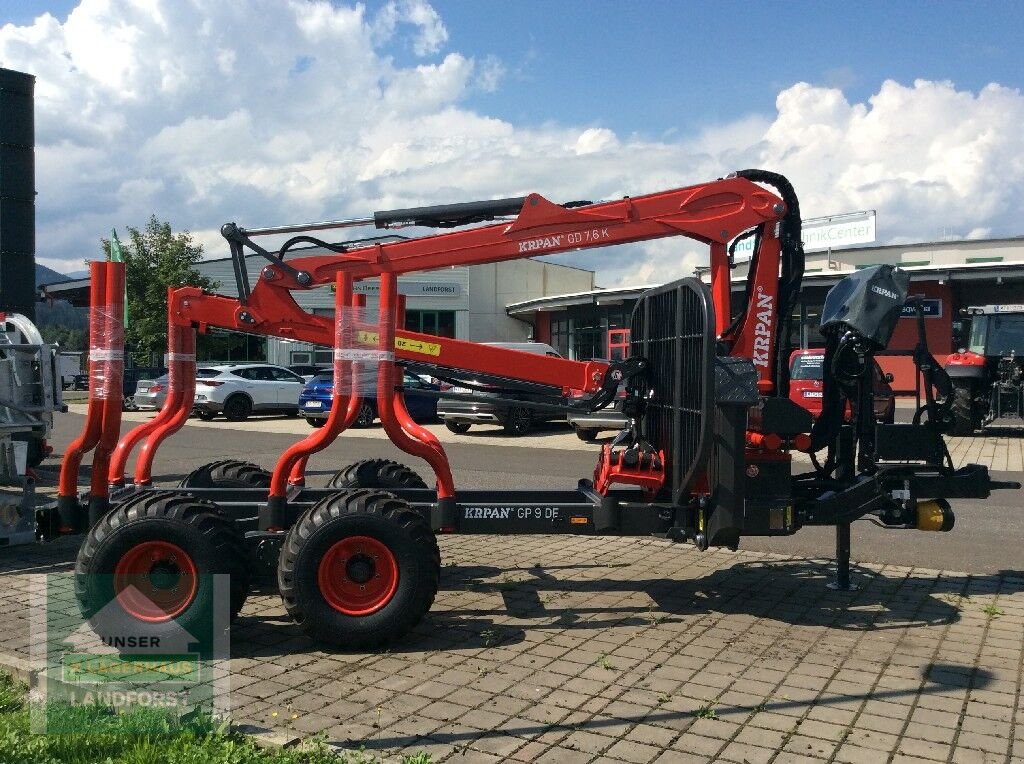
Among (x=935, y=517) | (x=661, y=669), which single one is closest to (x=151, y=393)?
(x=935, y=517)

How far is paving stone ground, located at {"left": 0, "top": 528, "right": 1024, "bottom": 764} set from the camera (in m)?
4.38

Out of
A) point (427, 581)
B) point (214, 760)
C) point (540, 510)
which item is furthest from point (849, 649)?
point (214, 760)

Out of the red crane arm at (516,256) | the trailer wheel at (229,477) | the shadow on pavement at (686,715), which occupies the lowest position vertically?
the shadow on pavement at (686,715)

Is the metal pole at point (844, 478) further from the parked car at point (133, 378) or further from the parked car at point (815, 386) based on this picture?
the parked car at point (133, 378)

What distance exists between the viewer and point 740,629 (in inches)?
243

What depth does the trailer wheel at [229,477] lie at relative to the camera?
297 inches

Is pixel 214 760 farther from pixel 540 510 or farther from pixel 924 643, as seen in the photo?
pixel 924 643

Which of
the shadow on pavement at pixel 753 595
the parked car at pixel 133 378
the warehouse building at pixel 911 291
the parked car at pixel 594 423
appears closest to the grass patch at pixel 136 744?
the shadow on pavement at pixel 753 595

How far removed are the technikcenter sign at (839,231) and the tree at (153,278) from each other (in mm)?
25259

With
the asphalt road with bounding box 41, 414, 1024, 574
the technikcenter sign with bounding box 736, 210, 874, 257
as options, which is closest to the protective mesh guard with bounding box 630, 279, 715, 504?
the asphalt road with bounding box 41, 414, 1024, 574

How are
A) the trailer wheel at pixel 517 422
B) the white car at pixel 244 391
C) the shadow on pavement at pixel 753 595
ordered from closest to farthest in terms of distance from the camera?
the shadow on pavement at pixel 753 595, the trailer wheel at pixel 517 422, the white car at pixel 244 391

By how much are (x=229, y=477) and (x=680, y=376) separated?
12.3ft

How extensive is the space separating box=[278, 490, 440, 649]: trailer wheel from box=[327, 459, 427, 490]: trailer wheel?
5.91 ft
